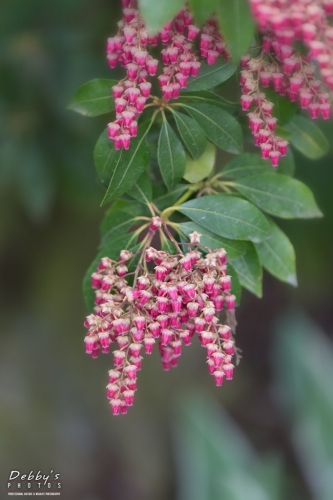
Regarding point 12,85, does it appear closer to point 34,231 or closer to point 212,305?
point 34,231

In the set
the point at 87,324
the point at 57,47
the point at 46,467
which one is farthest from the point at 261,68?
the point at 46,467

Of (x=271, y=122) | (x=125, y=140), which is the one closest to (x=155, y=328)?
(x=125, y=140)

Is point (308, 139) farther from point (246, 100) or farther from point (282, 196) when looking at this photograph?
point (246, 100)

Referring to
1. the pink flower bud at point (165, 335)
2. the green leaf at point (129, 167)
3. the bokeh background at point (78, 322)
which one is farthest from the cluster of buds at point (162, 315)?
the bokeh background at point (78, 322)

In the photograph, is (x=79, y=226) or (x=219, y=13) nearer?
(x=219, y=13)

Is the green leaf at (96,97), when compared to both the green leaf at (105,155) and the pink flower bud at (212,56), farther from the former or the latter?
the pink flower bud at (212,56)

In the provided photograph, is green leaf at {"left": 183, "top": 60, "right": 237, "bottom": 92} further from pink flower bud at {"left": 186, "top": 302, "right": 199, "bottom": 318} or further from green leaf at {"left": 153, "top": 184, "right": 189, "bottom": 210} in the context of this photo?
pink flower bud at {"left": 186, "top": 302, "right": 199, "bottom": 318}
